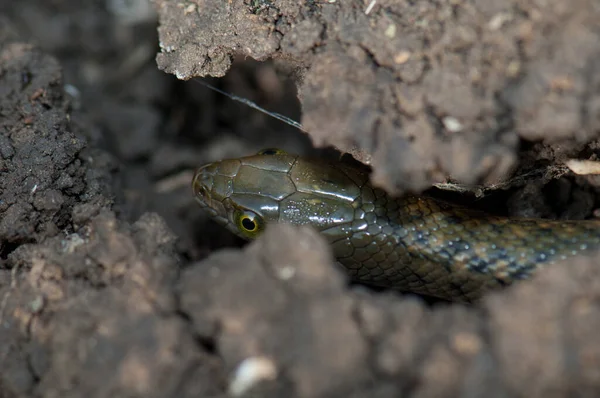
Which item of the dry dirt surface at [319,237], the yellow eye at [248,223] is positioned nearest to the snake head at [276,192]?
the yellow eye at [248,223]

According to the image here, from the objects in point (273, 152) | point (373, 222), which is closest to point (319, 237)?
point (373, 222)

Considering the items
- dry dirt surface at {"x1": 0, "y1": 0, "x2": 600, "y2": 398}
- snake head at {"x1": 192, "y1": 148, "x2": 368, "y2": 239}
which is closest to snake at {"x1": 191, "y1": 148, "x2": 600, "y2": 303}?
snake head at {"x1": 192, "y1": 148, "x2": 368, "y2": 239}

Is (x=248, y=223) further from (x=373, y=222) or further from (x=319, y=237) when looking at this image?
(x=319, y=237)

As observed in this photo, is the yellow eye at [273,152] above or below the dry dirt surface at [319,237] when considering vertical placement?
below

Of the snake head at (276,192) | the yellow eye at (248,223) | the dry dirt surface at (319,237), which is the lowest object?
the yellow eye at (248,223)

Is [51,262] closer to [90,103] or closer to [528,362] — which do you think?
[528,362]

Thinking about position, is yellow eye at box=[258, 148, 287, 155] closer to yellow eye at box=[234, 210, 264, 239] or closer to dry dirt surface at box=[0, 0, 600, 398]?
yellow eye at box=[234, 210, 264, 239]

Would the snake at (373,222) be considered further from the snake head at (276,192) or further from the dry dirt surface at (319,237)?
the dry dirt surface at (319,237)

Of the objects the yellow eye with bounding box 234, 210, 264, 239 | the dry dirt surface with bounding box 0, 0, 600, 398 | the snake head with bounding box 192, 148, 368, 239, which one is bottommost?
the yellow eye with bounding box 234, 210, 264, 239
